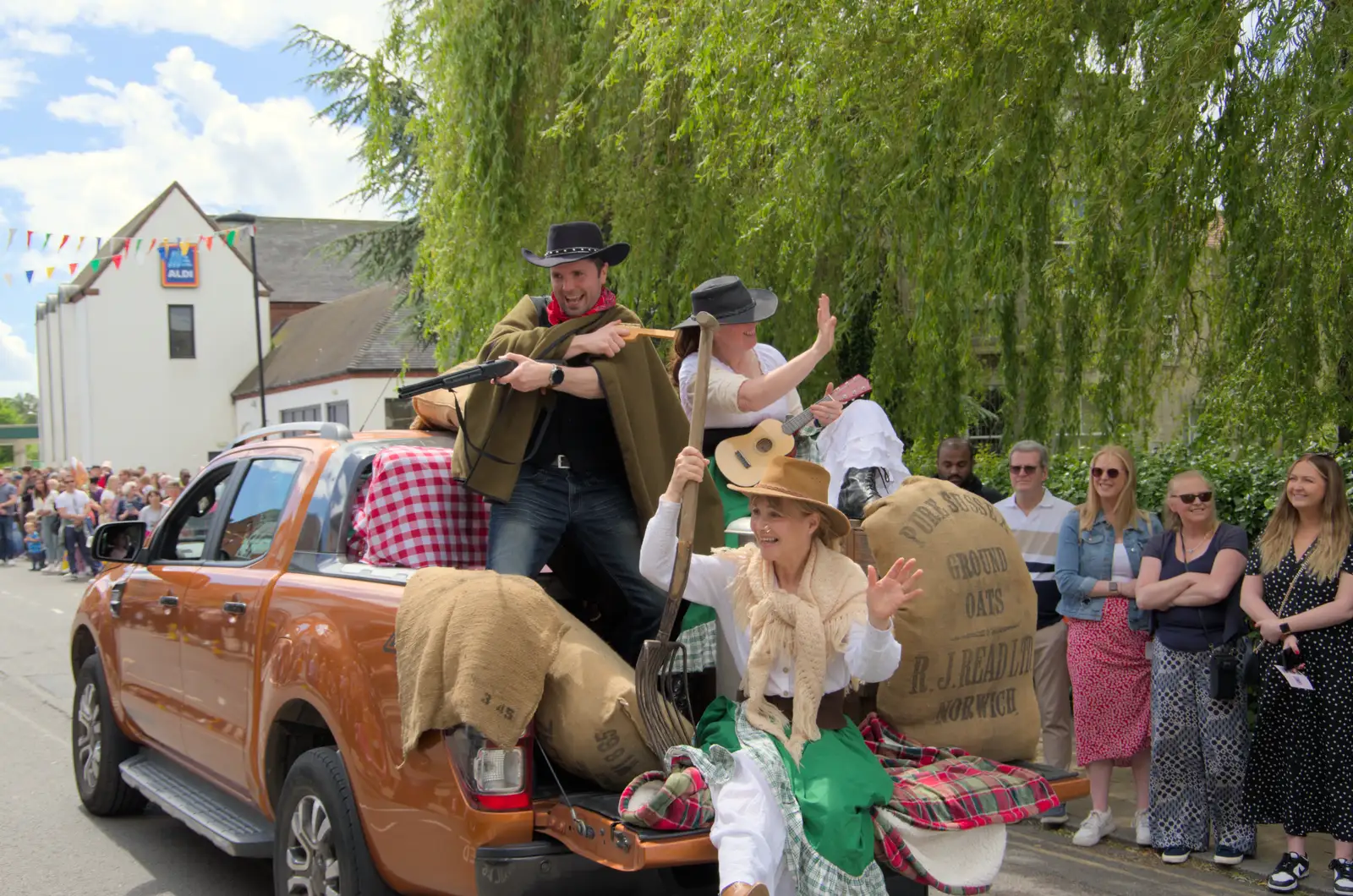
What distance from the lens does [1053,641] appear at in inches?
277

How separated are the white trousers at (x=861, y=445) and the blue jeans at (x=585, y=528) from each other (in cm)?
128

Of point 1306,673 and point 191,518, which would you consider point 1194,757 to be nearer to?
point 1306,673

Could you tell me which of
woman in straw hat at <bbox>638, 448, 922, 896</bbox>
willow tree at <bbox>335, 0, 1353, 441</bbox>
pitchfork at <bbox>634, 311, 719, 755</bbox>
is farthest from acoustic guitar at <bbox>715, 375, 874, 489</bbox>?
willow tree at <bbox>335, 0, 1353, 441</bbox>

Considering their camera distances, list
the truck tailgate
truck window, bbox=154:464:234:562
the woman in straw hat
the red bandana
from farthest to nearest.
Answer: truck window, bbox=154:464:234:562 < the red bandana < the woman in straw hat < the truck tailgate

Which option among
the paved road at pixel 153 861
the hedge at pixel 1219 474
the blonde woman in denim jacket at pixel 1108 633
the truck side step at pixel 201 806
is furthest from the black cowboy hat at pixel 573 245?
the hedge at pixel 1219 474

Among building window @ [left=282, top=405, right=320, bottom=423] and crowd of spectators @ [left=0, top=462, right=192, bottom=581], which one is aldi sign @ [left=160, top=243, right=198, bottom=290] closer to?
building window @ [left=282, top=405, right=320, bottom=423]

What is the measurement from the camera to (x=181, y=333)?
46.7 meters

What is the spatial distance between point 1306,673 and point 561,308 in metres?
3.62

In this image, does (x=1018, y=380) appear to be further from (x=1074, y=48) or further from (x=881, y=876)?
(x=881, y=876)

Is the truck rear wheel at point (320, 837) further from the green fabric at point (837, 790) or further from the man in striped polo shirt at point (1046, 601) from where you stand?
the man in striped polo shirt at point (1046, 601)

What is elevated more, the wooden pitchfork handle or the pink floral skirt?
the wooden pitchfork handle

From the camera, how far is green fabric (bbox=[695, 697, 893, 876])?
11.6 feet

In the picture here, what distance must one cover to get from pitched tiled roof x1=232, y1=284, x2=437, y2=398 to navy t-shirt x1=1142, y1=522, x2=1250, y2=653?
26.9 m

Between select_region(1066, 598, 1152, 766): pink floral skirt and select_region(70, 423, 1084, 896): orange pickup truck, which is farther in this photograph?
select_region(1066, 598, 1152, 766): pink floral skirt
